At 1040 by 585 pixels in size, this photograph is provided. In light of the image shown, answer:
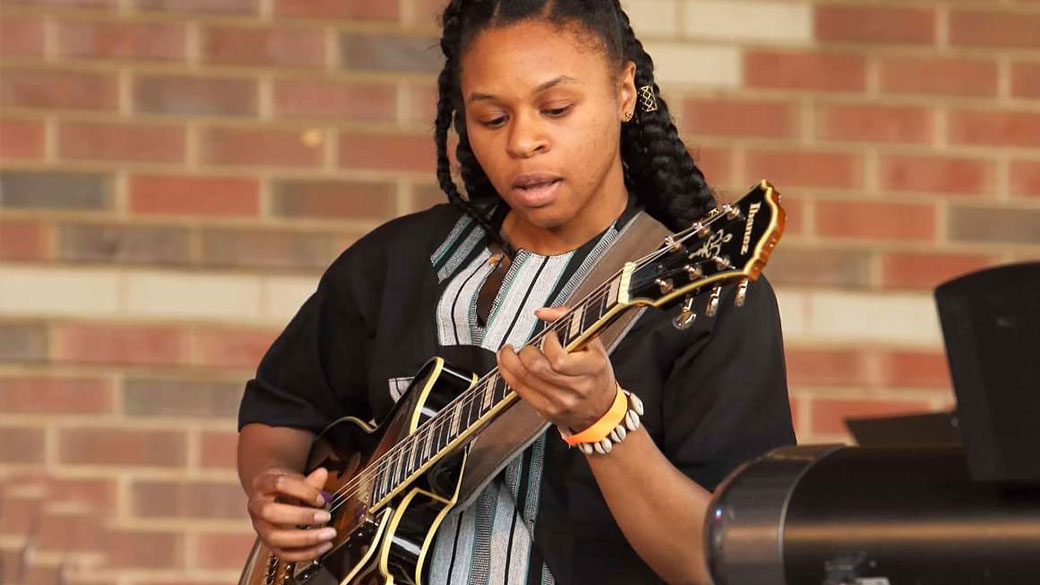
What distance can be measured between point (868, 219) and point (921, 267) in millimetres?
154

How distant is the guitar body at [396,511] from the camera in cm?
194

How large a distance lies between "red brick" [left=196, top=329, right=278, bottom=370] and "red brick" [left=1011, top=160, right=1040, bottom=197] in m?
1.57

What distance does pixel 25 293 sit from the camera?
3414 mm

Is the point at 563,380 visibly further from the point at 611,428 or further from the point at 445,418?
the point at 445,418

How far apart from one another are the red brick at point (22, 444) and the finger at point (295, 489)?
1.46 m

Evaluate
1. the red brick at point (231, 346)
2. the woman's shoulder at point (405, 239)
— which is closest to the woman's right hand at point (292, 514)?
the woman's shoulder at point (405, 239)

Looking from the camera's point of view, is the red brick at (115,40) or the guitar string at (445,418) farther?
the red brick at (115,40)

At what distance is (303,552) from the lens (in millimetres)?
2070

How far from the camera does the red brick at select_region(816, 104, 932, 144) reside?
3.52 metres

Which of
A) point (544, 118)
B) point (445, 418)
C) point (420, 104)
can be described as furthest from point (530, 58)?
point (420, 104)

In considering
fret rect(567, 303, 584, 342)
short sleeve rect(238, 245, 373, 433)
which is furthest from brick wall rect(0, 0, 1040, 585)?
fret rect(567, 303, 584, 342)

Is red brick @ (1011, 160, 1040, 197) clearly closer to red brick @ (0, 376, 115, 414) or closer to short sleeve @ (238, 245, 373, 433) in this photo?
short sleeve @ (238, 245, 373, 433)

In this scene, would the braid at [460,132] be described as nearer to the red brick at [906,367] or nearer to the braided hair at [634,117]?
the braided hair at [634,117]

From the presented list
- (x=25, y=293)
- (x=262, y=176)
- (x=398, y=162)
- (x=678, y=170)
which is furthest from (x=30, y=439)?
(x=678, y=170)
